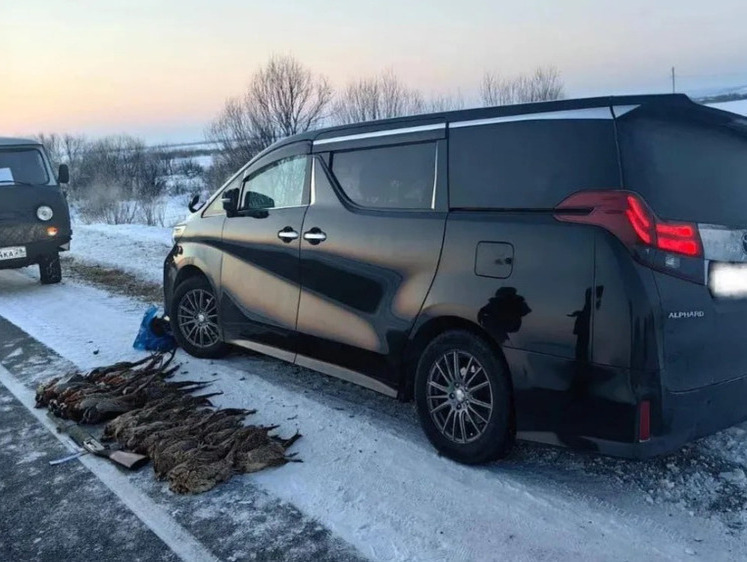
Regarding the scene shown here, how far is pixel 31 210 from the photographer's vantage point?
32.2ft

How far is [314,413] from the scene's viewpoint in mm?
4559

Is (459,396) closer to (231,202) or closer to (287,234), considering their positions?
(287,234)

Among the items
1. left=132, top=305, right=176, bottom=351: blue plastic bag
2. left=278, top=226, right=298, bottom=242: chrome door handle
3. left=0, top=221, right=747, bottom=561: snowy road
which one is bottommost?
left=0, top=221, right=747, bottom=561: snowy road

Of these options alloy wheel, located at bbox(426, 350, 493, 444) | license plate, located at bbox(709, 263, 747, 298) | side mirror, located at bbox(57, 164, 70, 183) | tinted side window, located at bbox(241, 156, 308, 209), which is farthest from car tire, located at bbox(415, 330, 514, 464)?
side mirror, located at bbox(57, 164, 70, 183)

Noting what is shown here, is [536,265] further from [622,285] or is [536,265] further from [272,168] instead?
[272,168]

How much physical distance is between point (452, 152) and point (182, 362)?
3.32 m

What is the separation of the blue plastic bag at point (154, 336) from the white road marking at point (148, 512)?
66.5 inches

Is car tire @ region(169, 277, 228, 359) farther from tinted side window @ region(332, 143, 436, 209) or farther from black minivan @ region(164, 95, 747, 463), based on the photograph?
tinted side window @ region(332, 143, 436, 209)

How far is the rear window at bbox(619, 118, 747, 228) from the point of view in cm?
303

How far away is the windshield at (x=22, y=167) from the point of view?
9.94m

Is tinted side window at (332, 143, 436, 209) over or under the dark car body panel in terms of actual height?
over

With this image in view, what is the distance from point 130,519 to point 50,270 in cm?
790

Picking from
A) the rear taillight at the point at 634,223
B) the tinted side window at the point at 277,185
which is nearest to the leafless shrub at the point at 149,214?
the tinted side window at the point at 277,185

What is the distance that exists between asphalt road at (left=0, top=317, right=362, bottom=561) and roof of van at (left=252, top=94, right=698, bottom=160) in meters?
2.34
